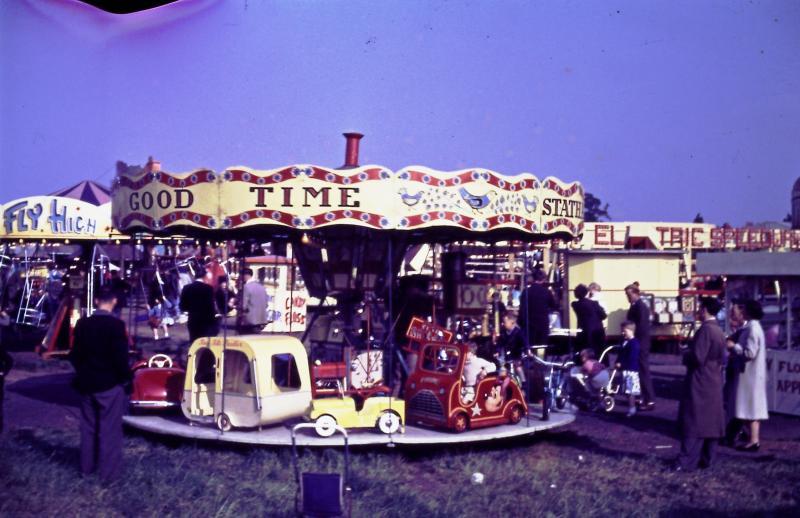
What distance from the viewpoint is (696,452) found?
30.0 ft

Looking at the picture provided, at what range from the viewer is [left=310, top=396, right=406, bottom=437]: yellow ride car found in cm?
984

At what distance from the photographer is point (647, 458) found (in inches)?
386

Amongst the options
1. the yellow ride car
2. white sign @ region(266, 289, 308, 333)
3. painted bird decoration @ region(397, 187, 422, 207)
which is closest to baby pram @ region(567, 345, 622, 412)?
the yellow ride car

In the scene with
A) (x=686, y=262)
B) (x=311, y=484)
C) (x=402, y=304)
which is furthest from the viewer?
(x=686, y=262)

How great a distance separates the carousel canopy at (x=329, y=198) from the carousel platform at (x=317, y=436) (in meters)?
2.36

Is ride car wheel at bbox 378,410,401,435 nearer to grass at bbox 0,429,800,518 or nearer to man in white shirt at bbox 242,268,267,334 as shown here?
grass at bbox 0,429,800,518

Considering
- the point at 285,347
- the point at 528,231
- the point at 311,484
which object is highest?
the point at 528,231

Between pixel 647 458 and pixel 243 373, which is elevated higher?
pixel 243 373

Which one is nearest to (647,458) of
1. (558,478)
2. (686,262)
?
(558,478)

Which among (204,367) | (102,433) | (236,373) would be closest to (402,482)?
(236,373)

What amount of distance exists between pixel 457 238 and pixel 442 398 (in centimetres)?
441

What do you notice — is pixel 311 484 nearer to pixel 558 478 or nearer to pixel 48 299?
Answer: pixel 558 478

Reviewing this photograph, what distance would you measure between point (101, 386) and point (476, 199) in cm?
A: 486

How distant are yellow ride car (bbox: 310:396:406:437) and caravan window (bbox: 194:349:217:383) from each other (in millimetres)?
1329
